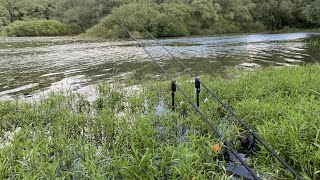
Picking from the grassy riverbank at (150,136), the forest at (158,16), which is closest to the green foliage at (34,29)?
the forest at (158,16)

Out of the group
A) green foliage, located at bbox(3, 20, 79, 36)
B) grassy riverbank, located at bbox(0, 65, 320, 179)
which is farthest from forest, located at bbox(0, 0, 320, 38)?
grassy riverbank, located at bbox(0, 65, 320, 179)

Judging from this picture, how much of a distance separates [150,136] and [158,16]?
138ft

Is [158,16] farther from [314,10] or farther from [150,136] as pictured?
[150,136]

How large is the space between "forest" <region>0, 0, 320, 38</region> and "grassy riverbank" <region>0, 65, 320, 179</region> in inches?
1258

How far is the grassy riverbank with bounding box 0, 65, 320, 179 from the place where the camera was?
3.79m

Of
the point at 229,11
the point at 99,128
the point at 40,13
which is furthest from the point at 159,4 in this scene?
the point at 99,128

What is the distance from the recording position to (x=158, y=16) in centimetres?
4494

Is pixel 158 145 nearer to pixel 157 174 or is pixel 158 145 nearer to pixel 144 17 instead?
pixel 157 174

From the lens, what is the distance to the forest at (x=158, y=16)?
145ft

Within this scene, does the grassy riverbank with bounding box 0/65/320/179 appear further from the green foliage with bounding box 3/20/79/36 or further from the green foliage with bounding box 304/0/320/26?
the green foliage with bounding box 3/20/79/36

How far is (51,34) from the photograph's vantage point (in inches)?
1946

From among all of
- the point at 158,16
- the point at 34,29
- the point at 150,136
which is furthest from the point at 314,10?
the point at 34,29

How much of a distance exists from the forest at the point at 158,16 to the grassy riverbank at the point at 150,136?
105ft

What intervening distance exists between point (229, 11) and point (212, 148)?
64727mm
